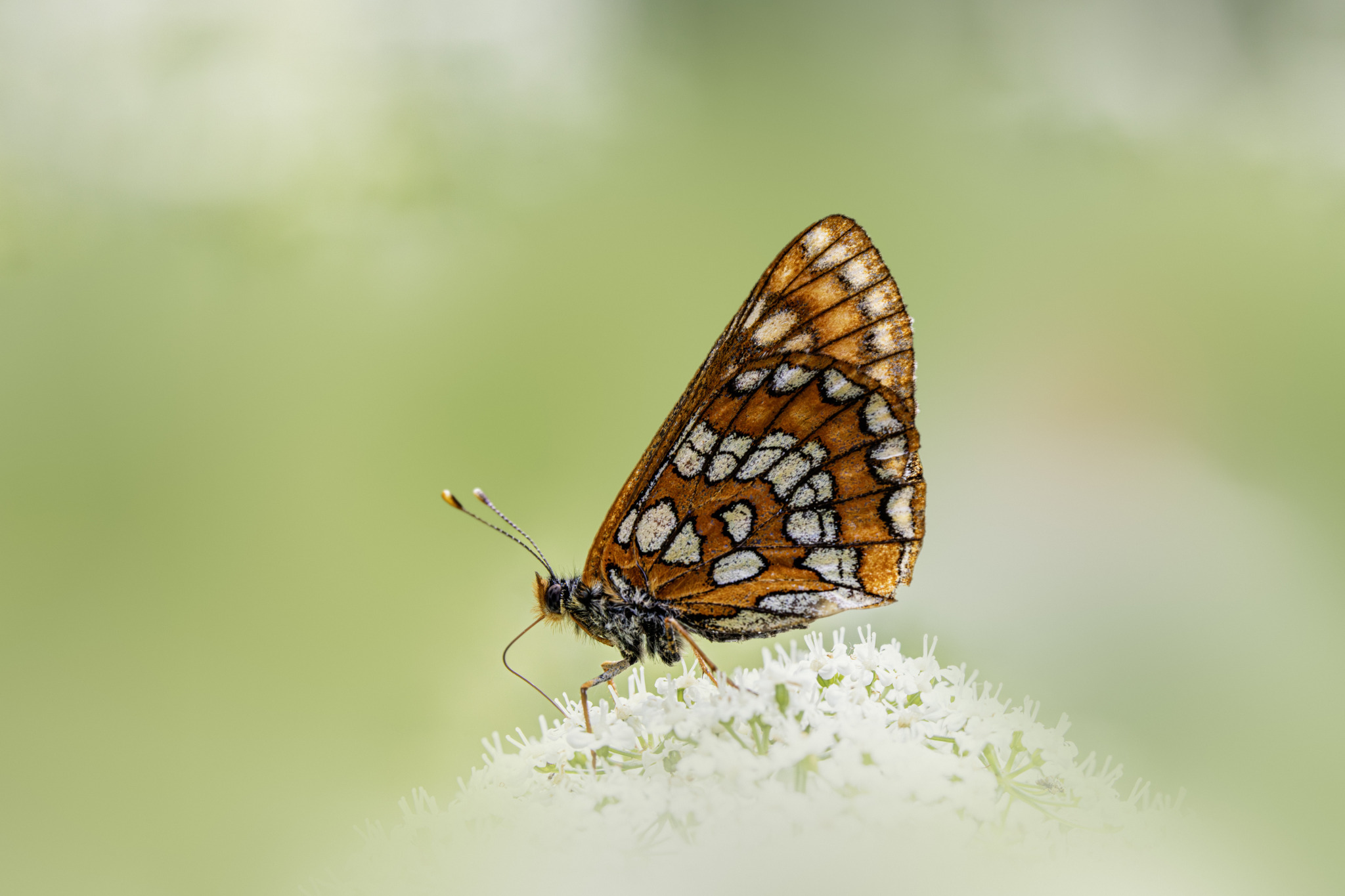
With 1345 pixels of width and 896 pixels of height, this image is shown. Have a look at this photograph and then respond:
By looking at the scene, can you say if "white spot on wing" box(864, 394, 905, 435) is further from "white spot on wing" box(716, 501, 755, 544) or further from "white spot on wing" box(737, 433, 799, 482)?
"white spot on wing" box(716, 501, 755, 544)

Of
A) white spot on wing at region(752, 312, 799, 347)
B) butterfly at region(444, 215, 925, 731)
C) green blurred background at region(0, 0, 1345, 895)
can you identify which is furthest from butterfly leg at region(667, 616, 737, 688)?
green blurred background at region(0, 0, 1345, 895)

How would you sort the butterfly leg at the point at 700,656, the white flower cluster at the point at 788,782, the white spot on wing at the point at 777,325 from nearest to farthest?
1. the white flower cluster at the point at 788,782
2. the butterfly leg at the point at 700,656
3. the white spot on wing at the point at 777,325

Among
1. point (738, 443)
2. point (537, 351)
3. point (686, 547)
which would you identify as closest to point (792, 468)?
point (738, 443)


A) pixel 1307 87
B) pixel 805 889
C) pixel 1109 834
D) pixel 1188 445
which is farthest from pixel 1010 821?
pixel 1307 87

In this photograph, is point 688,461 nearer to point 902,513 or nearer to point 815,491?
point 815,491

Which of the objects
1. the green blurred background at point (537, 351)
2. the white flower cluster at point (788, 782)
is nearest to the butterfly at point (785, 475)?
the white flower cluster at point (788, 782)

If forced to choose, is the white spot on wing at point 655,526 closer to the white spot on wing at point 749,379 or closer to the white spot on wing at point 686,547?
the white spot on wing at point 686,547

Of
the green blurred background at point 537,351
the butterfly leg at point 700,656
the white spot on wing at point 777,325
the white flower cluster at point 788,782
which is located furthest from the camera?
the green blurred background at point 537,351
